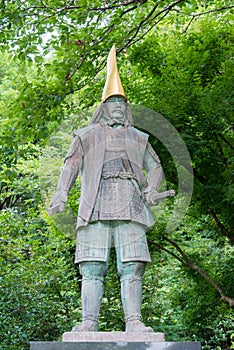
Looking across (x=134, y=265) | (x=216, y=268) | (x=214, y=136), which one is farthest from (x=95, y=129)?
(x=216, y=268)

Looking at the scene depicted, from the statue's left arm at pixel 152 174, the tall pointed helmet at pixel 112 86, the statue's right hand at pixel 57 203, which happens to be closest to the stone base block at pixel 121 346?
the statue's right hand at pixel 57 203

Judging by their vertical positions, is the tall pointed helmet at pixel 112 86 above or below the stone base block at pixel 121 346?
above

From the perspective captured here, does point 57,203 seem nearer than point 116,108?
Yes

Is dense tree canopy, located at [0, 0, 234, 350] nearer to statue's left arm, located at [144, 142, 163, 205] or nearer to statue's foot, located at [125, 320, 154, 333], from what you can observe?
statue's left arm, located at [144, 142, 163, 205]

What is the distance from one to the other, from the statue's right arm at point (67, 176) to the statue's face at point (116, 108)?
1.38 ft

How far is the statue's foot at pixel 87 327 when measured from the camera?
5574 mm

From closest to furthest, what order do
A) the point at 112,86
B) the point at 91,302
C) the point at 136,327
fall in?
1. the point at 136,327
2. the point at 91,302
3. the point at 112,86

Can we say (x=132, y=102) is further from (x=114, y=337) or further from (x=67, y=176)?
(x=114, y=337)

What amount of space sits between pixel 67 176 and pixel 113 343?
1.65 metres

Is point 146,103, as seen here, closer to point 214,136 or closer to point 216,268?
point 214,136

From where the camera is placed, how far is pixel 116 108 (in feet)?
20.7

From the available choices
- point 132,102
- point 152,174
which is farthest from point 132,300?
point 132,102

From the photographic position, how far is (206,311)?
11.5 m

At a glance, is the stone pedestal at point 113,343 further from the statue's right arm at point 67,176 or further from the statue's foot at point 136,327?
the statue's right arm at point 67,176
